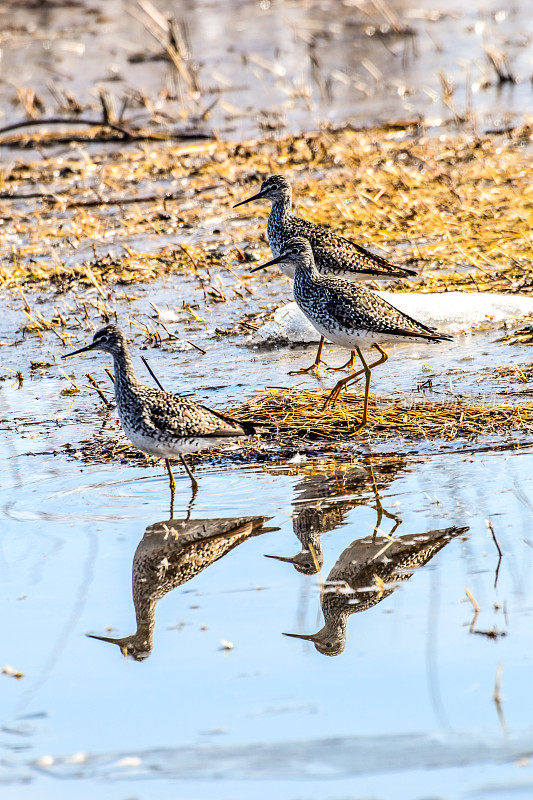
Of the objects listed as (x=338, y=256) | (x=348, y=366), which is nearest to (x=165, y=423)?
(x=348, y=366)

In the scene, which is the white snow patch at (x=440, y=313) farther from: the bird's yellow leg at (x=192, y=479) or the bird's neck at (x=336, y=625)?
the bird's neck at (x=336, y=625)

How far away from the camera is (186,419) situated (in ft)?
22.3

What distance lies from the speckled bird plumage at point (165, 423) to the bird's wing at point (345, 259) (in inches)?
109

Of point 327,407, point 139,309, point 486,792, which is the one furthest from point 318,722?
point 139,309

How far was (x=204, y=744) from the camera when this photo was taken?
421 cm

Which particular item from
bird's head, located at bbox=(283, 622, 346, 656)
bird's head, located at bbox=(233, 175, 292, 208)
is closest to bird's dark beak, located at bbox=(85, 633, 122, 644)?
bird's head, located at bbox=(283, 622, 346, 656)

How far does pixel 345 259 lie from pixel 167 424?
3.33 m

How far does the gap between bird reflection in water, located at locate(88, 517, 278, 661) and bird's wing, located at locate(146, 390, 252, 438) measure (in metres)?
0.61

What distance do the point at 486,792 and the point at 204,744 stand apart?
3.36 feet

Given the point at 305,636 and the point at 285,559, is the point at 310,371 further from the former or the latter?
the point at 305,636

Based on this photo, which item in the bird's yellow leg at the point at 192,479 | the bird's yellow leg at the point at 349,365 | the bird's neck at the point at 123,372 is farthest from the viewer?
the bird's yellow leg at the point at 349,365

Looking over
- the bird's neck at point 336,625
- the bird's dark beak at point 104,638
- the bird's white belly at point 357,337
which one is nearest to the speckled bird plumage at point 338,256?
the bird's white belly at point 357,337

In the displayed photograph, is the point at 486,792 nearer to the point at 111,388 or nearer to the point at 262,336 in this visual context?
the point at 111,388

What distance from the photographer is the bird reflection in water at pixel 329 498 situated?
5832 mm
